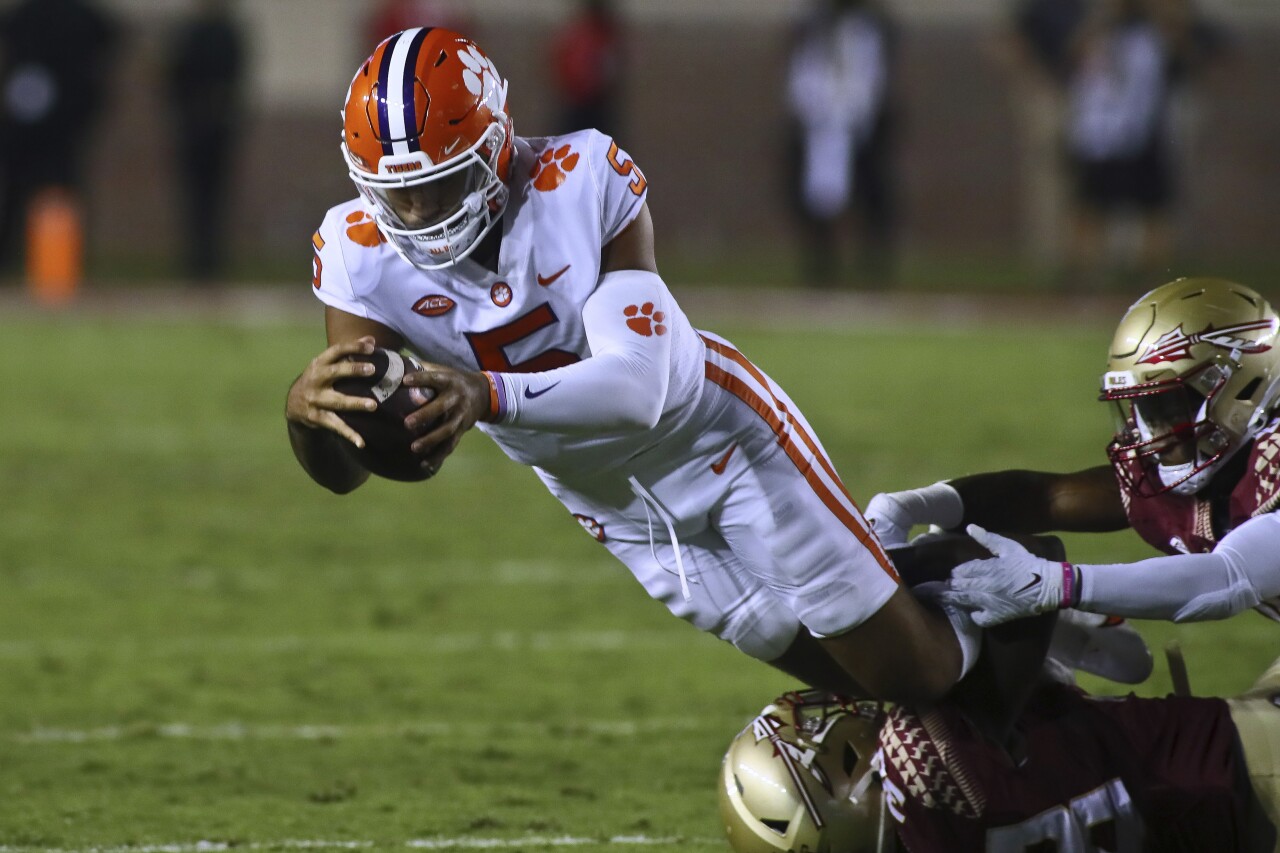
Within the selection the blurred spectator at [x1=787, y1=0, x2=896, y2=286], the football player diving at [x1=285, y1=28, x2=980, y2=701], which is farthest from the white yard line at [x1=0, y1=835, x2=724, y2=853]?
the blurred spectator at [x1=787, y1=0, x2=896, y2=286]

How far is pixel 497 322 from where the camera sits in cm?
329

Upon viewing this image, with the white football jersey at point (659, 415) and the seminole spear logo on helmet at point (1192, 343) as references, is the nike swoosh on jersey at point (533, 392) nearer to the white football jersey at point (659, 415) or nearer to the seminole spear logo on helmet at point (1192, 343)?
the white football jersey at point (659, 415)

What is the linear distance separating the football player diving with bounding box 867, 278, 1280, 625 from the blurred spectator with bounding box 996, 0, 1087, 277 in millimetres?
11388

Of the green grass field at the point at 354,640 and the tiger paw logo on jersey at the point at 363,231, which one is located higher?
the tiger paw logo on jersey at the point at 363,231

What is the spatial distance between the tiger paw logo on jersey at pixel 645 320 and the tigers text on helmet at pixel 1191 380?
835 millimetres

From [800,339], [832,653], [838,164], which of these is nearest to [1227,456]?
[832,653]

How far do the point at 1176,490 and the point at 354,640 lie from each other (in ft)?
8.72

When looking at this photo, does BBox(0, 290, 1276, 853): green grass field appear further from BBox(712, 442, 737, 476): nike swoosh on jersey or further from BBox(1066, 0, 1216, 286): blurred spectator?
BBox(1066, 0, 1216, 286): blurred spectator

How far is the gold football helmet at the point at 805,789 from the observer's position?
130 inches

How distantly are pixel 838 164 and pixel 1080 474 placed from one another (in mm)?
9555

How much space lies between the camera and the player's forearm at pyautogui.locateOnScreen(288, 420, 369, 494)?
10.4ft

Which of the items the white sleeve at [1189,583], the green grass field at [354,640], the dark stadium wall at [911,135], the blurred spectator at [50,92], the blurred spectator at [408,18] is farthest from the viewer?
the dark stadium wall at [911,135]

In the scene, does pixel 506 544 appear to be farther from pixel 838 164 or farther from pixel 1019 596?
pixel 838 164

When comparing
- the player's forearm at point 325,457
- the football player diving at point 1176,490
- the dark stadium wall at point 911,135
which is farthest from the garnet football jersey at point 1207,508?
the dark stadium wall at point 911,135
